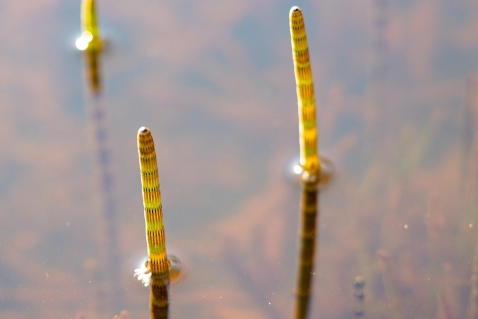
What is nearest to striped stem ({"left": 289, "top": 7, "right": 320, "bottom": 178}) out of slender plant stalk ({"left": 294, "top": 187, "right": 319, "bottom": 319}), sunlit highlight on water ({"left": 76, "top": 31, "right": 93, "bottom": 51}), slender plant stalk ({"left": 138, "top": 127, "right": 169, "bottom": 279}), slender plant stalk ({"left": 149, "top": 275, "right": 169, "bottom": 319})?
slender plant stalk ({"left": 294, "top": 187, "right": 319, "bottom": 319})

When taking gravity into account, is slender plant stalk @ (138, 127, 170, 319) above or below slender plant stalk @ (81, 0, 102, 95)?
below

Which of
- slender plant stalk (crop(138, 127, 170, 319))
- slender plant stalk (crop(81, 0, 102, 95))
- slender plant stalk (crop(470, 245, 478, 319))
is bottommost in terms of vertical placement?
slender plant stalk (crop(470, 245, 478, 319))

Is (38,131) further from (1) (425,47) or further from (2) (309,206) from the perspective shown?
(1) (425,47)

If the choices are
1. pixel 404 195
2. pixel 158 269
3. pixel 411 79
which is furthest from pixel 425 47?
pixel 158 269

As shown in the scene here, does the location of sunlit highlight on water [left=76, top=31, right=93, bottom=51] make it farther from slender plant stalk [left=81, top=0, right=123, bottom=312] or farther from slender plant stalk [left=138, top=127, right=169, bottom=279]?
slender plant stalk [left=138, top=127, right=169, bottom=279]

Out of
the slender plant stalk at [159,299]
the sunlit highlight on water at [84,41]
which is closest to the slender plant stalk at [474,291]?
the slender plant stalk at [159,299]

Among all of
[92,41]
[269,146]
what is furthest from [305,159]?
[92,41]
